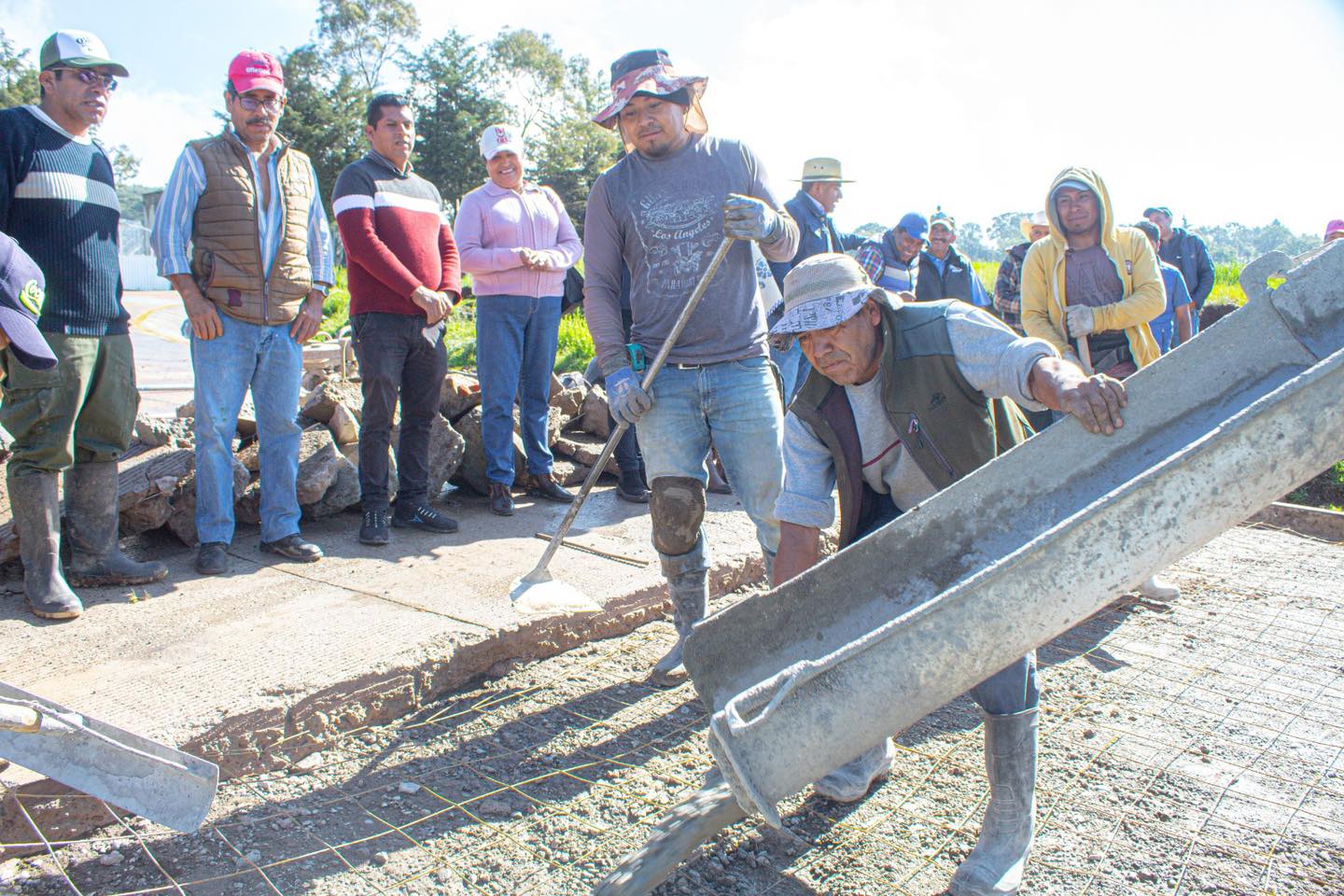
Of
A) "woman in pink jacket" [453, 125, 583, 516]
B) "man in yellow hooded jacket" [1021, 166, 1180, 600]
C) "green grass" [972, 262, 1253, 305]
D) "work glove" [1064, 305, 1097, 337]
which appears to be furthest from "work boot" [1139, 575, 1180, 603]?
"green grass" [972, 262, 1253, 305]

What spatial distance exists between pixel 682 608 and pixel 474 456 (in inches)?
93.7

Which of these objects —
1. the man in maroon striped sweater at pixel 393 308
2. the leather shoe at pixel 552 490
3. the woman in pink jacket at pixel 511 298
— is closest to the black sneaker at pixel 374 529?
the man in maroon striped sweater at pixel 393 308

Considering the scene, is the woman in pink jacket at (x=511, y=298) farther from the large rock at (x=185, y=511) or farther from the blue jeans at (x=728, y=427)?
the blue jeans at (x=728, y=427)

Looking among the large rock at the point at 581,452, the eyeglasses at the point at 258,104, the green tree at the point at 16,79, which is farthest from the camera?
the green tree at the point at 16,79

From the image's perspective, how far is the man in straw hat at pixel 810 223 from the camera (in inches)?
228

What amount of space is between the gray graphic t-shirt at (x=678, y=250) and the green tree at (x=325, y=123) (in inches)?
1219

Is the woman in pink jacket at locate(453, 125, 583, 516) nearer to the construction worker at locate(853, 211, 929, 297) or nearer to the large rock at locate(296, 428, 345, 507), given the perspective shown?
the large rock at locate(296, 428, 345, 507)

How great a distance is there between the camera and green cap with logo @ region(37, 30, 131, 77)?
11.9ft

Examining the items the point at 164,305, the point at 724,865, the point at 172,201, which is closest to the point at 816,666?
the point at 724,865

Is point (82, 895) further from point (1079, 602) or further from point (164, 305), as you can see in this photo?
point (164, 305)

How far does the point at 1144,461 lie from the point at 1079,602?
91 cm

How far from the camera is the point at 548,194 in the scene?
5727mm

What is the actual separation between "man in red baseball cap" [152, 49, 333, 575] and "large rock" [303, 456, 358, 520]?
0.48 metres

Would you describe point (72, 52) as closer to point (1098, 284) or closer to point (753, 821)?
point (753, 821)
